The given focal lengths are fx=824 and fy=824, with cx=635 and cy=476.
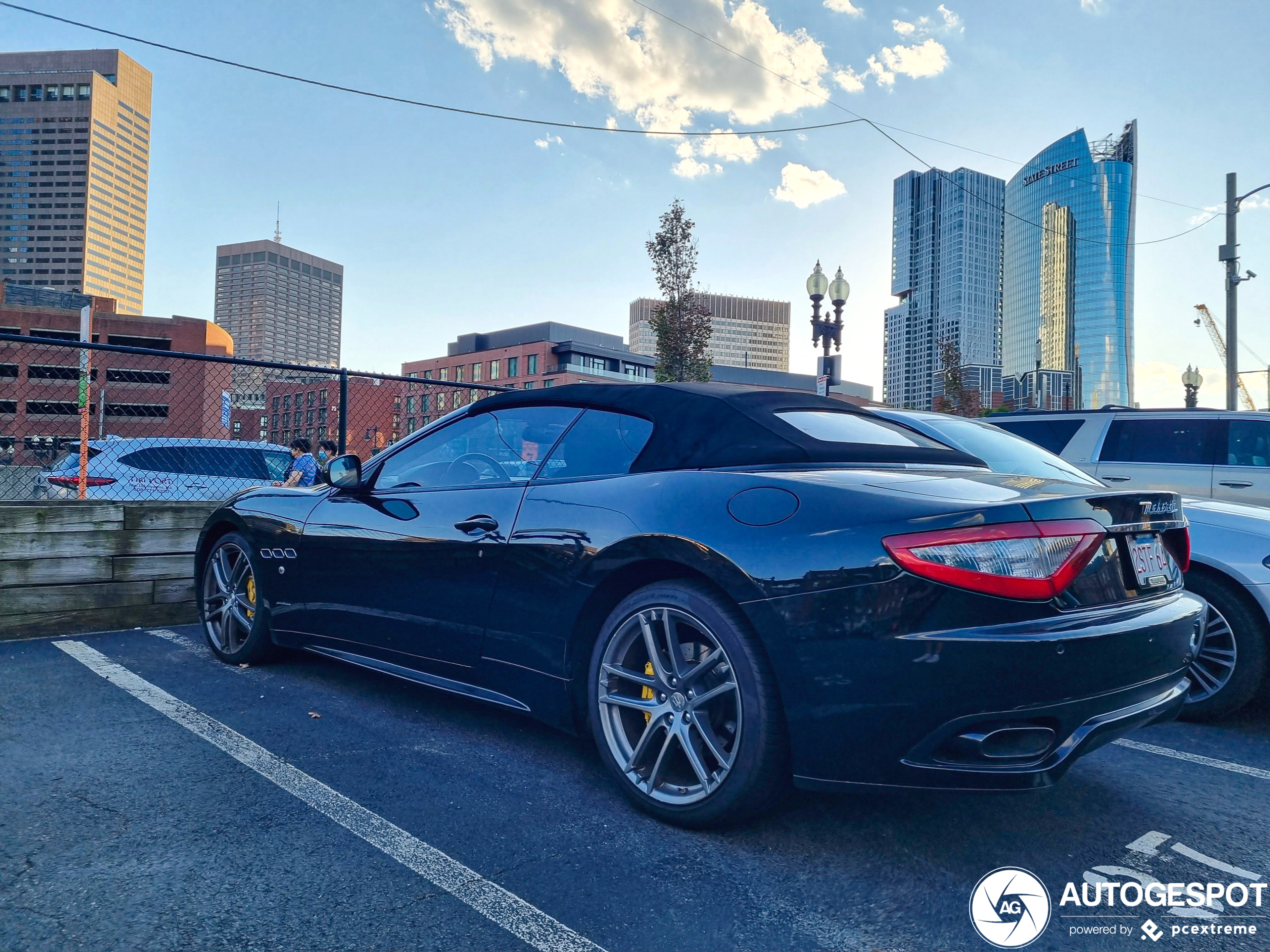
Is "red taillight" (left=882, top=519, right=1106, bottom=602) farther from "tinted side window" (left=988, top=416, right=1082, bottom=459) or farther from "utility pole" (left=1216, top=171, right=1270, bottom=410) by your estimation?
→ "utility pole" (left=1216, top=171, right=1270, bottom=410)

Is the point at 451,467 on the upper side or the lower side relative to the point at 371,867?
upper

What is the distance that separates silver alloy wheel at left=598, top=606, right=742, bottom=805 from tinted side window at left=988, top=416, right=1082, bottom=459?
4961 millimetres

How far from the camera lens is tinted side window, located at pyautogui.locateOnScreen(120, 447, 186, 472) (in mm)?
11258

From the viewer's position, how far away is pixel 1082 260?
9019 cm

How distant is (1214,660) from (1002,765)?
2.58m

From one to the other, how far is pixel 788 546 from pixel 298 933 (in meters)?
1.52

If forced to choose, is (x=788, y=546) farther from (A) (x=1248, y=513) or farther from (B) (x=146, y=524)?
(B) (x=146, y=524)

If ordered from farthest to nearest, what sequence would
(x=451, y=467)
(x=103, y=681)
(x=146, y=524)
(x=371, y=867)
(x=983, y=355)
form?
(x=983, y=355)
(x=146, y=524)
(x=103, y=681)
(x=451, y=467)
(x=371, y=867)

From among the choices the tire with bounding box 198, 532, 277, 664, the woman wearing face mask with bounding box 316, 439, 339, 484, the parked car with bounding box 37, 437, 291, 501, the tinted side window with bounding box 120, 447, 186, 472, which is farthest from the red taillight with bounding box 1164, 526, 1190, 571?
the tinted side window with bounding box 120, 447, 186, 472

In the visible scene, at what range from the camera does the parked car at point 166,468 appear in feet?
34.7

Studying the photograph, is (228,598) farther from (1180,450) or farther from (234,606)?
(1180,450)

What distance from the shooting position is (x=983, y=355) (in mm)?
110312

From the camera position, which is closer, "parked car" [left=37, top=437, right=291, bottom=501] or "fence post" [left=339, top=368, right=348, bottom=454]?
"fence post" [left=339, top=368, right=348, bottom=454]

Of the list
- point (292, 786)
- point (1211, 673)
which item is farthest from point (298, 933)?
point (1211, 673)
